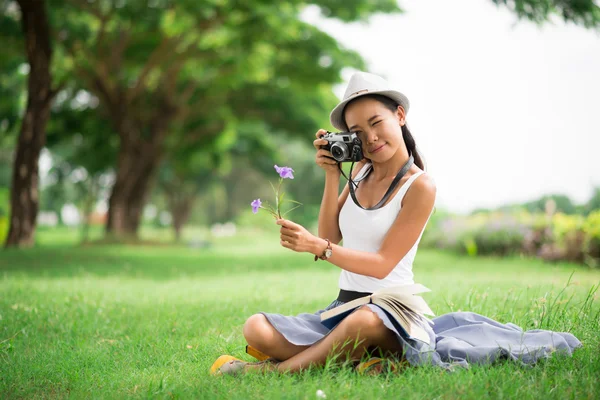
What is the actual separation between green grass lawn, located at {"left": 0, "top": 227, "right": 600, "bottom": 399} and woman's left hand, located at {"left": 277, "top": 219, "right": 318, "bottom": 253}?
0.65 metres

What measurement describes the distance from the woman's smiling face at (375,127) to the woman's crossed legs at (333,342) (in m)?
0.85

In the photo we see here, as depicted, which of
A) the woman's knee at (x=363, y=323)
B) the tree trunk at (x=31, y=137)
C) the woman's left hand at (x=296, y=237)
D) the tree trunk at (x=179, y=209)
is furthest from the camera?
the tree trunk at (x=179, y=209)

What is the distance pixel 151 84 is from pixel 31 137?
6150 millimetres

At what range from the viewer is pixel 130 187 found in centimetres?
1864

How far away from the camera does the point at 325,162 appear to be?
11.2 feet

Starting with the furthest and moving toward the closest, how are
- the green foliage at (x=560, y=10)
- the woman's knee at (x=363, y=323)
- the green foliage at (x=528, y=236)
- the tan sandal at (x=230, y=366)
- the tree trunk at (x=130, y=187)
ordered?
the tree trunk at (x=130, y=187) → the green foliage at (x=528, y=236) → the green foliage at (x=560, y=10) → the tan sandal at (x=230, y=366) → the woman's knee at (x=363, y=323)

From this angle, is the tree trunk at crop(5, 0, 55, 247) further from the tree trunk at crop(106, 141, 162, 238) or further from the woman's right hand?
the woman's right hand

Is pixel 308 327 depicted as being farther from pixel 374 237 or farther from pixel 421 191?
pixel 421 191

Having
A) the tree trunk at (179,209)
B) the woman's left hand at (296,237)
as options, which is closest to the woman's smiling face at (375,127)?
the woman's left hand at (296,237)

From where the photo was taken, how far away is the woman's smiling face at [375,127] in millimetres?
3201

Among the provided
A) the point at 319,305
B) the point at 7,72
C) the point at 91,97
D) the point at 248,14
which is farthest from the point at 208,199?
the point at 319,305

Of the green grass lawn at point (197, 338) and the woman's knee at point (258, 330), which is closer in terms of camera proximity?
the green grass lawn at point (197, 338)

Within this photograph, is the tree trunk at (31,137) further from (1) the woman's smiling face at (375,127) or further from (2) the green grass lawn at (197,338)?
(1) the woman's smiling face at (375,127)

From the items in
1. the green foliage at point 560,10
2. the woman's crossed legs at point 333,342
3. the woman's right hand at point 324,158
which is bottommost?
the woman's crossed legs at point 333,342
